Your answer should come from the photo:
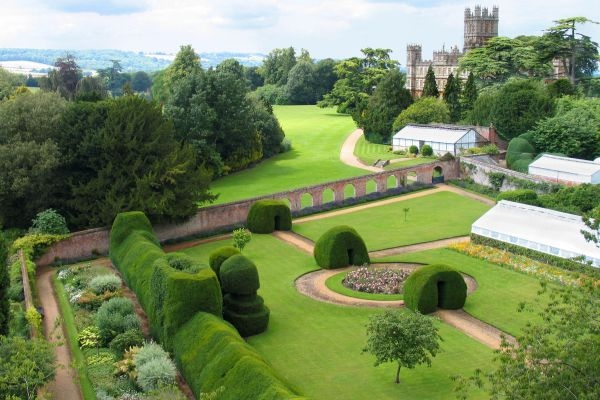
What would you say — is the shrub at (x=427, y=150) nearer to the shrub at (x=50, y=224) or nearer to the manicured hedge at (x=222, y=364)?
the shrub at (x=50, y=224)

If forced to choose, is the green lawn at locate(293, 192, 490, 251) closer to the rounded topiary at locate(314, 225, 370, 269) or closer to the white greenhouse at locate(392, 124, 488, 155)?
the rounded topiary at locate(314, 225, 370, 269)

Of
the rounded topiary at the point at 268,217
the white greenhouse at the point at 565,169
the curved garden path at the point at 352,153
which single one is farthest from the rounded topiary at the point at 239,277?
the curved garden path at the point at 352,153

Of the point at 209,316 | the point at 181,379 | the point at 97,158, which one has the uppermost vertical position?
the point at 97,158

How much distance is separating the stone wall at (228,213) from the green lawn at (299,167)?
542cm

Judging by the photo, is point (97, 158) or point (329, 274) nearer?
point (329, 274)

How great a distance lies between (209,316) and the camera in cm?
2403

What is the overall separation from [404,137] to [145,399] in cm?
5364

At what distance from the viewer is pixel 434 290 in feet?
95.4

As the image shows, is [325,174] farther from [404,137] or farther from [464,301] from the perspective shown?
[464,301]

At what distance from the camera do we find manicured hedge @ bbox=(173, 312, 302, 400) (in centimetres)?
1859

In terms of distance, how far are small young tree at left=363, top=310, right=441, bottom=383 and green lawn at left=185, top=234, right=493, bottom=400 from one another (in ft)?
3.75

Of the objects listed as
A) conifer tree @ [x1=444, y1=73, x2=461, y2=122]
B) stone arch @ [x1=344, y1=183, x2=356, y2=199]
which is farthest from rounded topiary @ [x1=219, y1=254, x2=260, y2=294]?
conifer tree @ [x1=444, y1=73, x2=461, y2=122]

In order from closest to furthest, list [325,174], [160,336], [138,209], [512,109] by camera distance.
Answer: [160,336]
[138,209]
[325,174]
[512,109]

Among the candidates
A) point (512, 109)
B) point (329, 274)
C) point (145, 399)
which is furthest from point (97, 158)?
point (512, 109)
